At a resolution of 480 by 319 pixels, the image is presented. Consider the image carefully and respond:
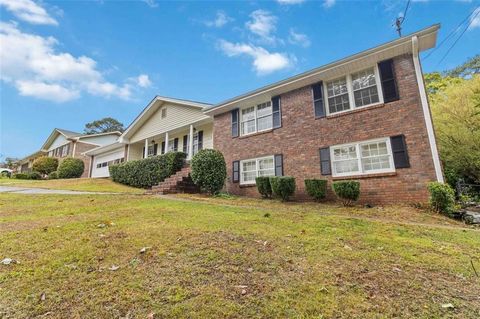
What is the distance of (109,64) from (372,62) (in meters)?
17.4

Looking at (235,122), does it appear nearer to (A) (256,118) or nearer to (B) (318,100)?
(A) (256,118)

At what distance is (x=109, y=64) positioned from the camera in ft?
59.5

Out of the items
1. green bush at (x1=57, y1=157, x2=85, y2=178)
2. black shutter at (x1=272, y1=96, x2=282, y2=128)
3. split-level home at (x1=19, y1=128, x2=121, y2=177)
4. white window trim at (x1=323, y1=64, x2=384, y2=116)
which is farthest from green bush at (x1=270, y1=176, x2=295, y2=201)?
split-level home at (x1=19, y1=128, x2=121, y2=177)

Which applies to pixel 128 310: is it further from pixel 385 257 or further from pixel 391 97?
pixel 391 97

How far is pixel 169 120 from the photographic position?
17.5m

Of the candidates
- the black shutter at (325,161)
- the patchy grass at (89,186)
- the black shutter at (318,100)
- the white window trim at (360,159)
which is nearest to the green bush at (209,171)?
the patchy grass at (89,186)

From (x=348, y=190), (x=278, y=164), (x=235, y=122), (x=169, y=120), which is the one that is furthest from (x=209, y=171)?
(x=169, y=120)

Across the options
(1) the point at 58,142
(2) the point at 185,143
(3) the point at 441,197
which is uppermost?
(1) the point at 58,142

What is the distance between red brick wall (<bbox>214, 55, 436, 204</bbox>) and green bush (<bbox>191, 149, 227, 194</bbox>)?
53.7 inches

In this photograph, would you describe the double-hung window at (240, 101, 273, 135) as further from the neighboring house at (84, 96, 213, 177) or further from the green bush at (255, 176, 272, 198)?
the neighboring house at (84, 96, 213, 177)

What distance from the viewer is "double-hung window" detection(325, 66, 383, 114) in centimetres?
938

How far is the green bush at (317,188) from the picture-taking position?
9.20m

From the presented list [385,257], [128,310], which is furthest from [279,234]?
[128,310]

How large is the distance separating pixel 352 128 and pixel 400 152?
186cm
